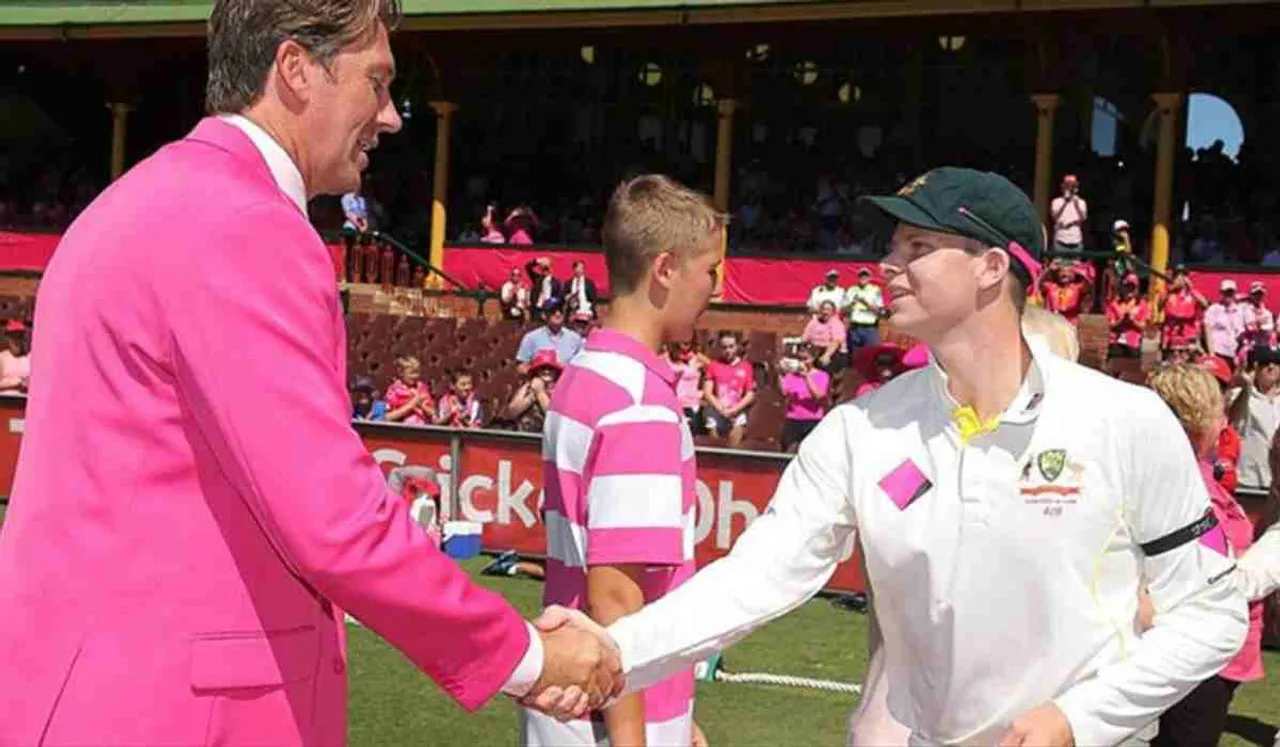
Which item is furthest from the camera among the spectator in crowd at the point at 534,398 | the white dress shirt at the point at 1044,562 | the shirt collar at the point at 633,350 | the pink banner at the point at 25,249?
the pink banner at the point at 25,249

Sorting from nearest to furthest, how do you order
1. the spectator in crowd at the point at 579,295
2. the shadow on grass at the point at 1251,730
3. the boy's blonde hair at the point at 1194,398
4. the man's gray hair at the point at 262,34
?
1. the man's gray hair at the point at 262,34
2. the boy's blonde hair at the point at 1194,398
3. the shadow on grass at the point at 1251,730
4. the spectator in crowd at the point at 579,295

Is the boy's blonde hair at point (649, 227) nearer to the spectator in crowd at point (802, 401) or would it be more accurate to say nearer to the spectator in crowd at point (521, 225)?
the spectator in crowd at point (802, 401)

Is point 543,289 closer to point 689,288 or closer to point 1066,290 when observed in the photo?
point 1066,290

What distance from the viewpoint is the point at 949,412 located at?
10.8ft

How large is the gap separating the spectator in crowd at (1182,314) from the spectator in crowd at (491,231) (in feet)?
36.0

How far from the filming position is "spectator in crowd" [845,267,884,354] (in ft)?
62.1

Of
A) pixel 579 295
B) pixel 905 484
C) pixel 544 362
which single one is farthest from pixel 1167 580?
pixel 579 295

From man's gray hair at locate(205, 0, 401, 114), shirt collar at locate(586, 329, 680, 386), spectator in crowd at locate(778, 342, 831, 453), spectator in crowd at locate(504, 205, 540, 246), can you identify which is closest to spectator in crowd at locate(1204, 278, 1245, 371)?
spectator in crowd at locate(778, 342, 831, 453)

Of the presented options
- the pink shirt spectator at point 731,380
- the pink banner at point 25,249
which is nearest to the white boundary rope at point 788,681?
the pink shirt spectator at point 731,380

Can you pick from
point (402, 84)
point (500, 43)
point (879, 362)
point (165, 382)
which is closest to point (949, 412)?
point (165, 382)

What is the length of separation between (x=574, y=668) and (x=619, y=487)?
613 millimetres

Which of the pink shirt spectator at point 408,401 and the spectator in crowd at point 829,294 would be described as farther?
the spectator in crowd at point 829,294

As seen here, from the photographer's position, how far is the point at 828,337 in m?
19.2

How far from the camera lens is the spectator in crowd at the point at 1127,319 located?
18578 mm
